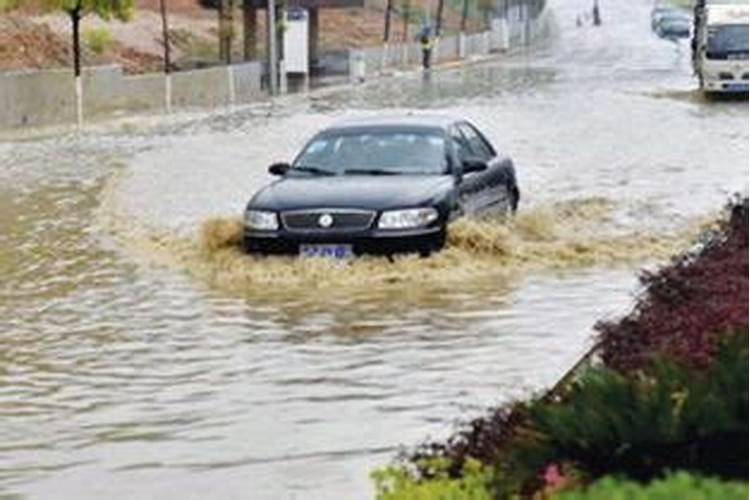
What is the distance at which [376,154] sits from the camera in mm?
18703

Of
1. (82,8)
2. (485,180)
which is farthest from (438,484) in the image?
(82,8)

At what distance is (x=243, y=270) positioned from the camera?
57.2 ft

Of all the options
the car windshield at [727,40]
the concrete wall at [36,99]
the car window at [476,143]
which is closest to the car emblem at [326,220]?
the car window at [476,143]

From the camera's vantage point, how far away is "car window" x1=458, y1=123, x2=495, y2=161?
19.9 m

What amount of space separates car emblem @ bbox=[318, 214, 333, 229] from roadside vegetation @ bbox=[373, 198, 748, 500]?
33.0ft

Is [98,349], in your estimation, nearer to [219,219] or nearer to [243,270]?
[243,270]

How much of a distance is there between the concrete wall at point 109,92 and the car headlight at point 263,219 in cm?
2647

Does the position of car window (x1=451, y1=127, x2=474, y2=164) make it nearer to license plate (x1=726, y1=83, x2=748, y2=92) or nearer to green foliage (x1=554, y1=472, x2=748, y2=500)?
green foliage (x1=554, y1=472, x2=748, y2=500)

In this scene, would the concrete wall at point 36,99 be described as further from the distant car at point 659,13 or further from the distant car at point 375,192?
the distant car at point 659,13

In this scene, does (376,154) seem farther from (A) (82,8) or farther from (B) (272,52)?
(B) (272,52)

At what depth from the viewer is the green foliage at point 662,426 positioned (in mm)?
5742

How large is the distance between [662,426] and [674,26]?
93.8 meters

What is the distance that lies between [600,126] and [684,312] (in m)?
33.3

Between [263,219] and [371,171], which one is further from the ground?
[371,171]
